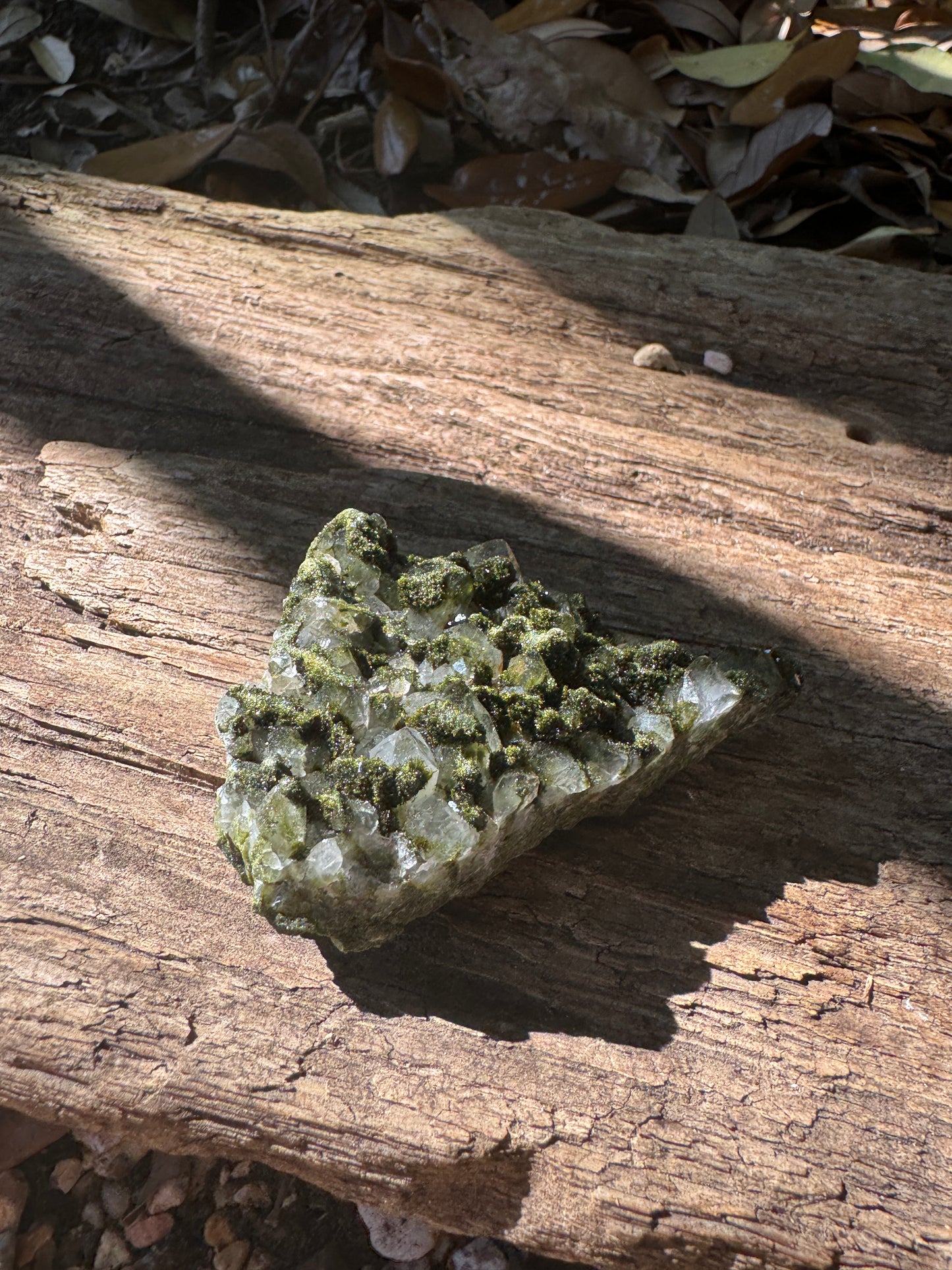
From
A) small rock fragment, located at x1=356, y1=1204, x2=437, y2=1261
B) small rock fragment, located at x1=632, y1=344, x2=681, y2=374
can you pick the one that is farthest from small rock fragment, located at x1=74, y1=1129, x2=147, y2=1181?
small rock fragment, located at x1=632, y1=344, x2=681, y2=374

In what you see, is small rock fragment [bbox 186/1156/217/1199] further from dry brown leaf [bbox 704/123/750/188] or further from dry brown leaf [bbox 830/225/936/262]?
dry brown leaf [bbox 704/123/750/188]

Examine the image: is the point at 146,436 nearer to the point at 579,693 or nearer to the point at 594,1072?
the point at 579,693

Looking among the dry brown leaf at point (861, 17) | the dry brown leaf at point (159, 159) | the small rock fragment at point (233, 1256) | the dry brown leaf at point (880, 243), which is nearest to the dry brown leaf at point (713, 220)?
the dry brown leaf at point (880, 243)

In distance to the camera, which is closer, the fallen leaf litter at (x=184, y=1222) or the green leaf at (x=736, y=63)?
the fallen leaf litter at (x=184, y=1222)

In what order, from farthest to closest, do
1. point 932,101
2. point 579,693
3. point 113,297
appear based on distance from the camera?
point 932,101 < point 113,297 < point 579,693

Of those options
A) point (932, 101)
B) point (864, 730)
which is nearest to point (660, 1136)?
point (864, 730)

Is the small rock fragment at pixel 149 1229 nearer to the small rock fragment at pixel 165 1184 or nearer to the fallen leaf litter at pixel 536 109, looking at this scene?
the small rock fragment at pixel 165 1184
